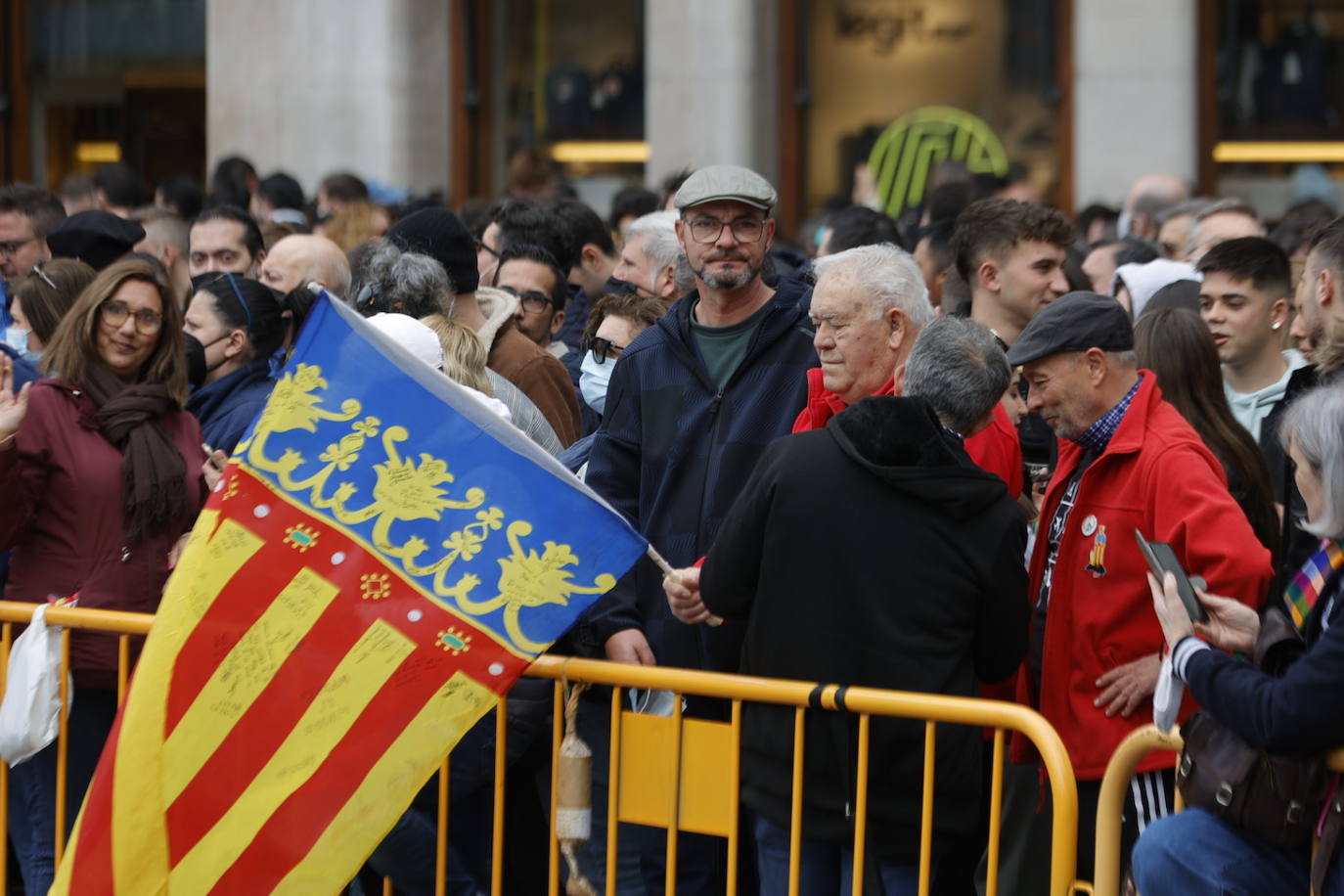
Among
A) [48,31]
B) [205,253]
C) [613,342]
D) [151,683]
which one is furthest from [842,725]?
[48,31]

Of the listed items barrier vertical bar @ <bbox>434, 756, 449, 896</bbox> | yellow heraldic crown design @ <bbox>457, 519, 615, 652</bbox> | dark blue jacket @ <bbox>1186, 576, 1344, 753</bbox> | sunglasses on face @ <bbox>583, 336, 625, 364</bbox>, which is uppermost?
sunglasses on face @ <bbox>583, 336, 625, 364</bbox>

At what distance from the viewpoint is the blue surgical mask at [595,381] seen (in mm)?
6348

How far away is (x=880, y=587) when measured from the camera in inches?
168

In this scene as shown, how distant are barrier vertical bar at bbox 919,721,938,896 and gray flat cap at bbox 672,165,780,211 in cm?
164

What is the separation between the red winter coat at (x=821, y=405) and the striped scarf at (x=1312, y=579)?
126 centimetres

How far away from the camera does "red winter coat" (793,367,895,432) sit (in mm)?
4883

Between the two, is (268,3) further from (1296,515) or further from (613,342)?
(1296,515)

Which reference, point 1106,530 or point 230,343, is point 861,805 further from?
point 230,343

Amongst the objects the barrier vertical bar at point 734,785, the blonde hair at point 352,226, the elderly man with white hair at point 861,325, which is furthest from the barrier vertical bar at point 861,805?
the blonde hair at point 352,226

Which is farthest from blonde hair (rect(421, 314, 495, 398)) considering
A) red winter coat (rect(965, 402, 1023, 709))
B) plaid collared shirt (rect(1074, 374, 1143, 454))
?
plaid collared shirt (rect(1074, 374, 1143, 454))

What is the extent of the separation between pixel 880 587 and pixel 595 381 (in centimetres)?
→ 232

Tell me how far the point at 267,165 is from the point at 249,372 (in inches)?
338

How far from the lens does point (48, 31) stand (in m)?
17.1

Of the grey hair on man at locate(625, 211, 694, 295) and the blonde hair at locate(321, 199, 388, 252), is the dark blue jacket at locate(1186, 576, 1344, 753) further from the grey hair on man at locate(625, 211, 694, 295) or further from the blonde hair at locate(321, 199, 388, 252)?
the blonde hair at locate(321, 199, 388, 252)
